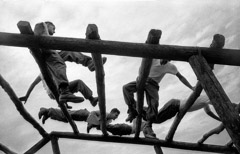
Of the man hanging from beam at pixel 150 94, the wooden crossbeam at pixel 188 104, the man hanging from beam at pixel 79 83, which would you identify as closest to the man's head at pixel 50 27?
→ the man hanging from beam at pixel 79 83

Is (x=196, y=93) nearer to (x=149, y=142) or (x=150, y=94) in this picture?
(x=150, y=94)

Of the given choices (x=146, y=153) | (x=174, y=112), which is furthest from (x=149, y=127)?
(x=146, y=153)

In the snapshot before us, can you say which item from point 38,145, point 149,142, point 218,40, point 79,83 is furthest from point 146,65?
point 38,145

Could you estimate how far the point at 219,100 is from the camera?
3.20 metres

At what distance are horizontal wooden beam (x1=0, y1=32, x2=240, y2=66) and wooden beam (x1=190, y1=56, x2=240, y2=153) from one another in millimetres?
172

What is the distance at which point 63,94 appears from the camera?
13.9 ft

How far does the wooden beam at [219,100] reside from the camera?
2.97 meters

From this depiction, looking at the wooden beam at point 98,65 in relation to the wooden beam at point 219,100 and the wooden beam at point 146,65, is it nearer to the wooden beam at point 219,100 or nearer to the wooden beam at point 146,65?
the wooden beam at point 146,65

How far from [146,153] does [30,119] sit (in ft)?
141

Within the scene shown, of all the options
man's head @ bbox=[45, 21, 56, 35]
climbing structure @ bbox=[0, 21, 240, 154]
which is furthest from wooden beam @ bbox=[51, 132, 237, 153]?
climbing structure @ bbox=[0, 21, 240, 154]

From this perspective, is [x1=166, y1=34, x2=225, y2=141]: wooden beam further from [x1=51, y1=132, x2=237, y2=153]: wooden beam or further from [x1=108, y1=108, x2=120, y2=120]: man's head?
[x1=108, y1=108, x2=120, y2=120]: man's head

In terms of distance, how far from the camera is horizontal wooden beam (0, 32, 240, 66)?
3.33m

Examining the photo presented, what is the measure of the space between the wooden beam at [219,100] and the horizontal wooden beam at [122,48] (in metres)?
0.17

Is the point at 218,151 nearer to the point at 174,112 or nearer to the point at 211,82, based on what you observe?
the point at 174,112
